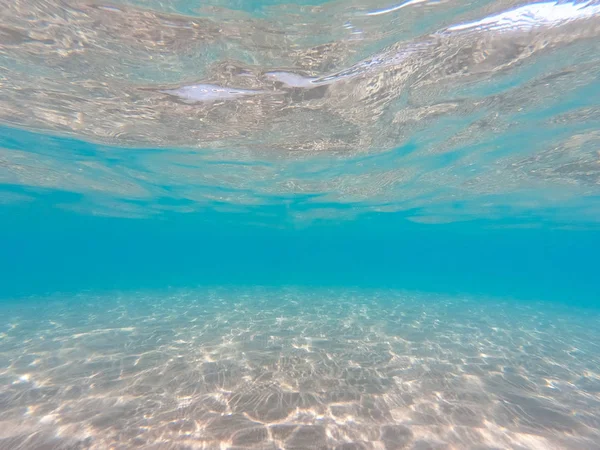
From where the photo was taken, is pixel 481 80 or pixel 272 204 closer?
pixel 481 80

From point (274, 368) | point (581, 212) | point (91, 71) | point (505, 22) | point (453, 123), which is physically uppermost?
point (91, 71)

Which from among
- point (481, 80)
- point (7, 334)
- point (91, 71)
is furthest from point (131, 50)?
point (7, 334)

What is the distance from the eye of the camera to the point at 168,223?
137 ft

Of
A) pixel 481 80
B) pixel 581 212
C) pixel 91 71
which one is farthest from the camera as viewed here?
pixel 581 212

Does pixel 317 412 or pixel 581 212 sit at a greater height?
pixel 581 212

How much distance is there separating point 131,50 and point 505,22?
9198 mm

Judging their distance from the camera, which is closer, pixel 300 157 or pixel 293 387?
pixel 293 387

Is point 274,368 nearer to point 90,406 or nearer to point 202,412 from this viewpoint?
point 202,412

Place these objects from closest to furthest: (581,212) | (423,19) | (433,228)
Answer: (423,19)
(581,212)
(433,228)

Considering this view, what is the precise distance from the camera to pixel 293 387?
6730 millimetres

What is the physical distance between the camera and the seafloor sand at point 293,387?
16.8 feet

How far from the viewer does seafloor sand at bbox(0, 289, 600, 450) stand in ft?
16.8

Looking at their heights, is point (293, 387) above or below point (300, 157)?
below

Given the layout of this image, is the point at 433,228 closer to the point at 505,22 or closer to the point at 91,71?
the point at 505,22
